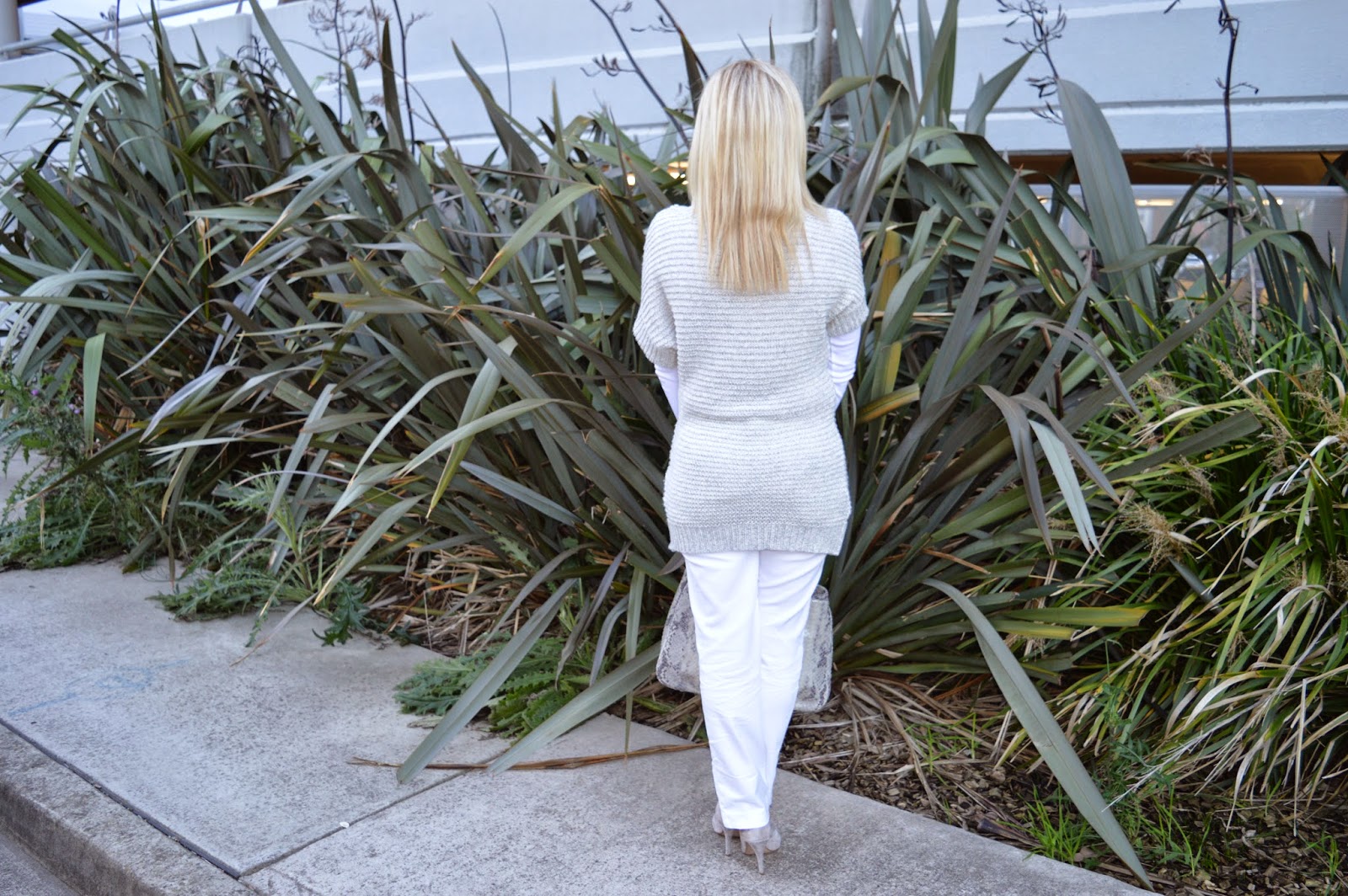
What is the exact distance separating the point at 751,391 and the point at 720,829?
109 centimetres

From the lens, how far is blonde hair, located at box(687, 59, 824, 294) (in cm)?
252

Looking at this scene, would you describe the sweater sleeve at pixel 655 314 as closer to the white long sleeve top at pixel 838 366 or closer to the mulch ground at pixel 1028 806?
the white long sleeve top at pixel 838 366

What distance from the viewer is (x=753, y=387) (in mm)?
2691

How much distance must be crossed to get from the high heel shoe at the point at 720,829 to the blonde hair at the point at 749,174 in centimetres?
128

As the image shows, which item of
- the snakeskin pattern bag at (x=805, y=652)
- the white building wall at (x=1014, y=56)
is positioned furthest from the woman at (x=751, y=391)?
the white building wall at (x=1014, y=56)

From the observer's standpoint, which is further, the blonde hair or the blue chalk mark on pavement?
the blue chalk mark on pavement

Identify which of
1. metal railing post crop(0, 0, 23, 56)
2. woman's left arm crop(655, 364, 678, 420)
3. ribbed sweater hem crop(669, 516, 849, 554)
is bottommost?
ribbed sweater hem crop(669, 516, 849, 554)

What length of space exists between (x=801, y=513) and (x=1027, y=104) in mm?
3532

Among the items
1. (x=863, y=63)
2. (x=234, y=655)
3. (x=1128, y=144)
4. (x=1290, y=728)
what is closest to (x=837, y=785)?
(x=1290, y=728)

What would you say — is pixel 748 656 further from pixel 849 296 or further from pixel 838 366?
pixel 849 296

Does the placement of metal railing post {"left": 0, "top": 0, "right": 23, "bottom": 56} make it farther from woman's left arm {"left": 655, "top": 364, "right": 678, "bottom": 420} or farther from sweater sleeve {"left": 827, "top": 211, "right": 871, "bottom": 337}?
sweater sleeve {"left": 827, "top": 211, "right": 871, "bottom": 337}

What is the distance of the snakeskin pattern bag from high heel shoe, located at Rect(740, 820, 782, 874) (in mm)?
368

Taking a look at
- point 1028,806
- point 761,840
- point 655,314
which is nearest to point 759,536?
point 655,314

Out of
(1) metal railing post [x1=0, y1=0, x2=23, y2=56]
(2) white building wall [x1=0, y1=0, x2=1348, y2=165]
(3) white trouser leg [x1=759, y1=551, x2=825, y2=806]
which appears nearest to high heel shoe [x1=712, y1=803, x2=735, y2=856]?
(3) white trouser leg [x1=759, y1=551, x2=825, y2=806]
